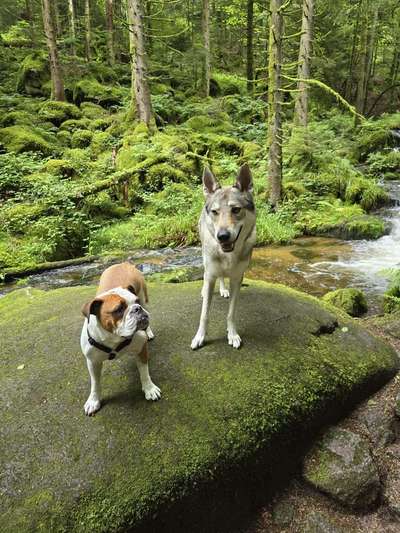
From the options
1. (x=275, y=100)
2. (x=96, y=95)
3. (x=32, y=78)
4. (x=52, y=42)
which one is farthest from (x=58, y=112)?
(x=275, y=100)

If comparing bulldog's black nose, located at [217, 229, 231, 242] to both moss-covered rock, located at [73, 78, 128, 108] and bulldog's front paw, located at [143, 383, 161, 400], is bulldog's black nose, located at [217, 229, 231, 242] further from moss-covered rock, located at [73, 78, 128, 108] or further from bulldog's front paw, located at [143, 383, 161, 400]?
moss-covered rock, located at [73, 78, 128, 108]

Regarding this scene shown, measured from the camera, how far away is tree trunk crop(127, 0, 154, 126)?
15.9 m

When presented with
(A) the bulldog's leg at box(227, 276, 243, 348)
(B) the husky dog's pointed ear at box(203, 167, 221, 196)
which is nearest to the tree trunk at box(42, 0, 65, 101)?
(B) the husky dog's pointed ear at box(203, 167, 221, 196)

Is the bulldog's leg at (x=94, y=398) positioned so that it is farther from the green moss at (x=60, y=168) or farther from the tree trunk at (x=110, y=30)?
the tree trunk at (x=110, y=30)

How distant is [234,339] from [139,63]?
627 inches

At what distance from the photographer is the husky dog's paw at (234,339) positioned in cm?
402

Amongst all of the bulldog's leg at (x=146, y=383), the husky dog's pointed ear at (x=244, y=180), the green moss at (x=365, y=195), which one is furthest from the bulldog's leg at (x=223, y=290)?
the green moss at (x=365, y=195)

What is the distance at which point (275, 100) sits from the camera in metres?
11.3

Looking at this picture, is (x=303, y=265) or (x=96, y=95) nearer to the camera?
(x=303, y=265)

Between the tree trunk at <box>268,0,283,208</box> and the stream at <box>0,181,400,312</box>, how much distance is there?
85.7 inches

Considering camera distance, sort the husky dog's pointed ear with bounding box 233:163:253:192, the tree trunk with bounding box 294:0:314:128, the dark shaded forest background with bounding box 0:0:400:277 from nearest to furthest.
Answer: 1. the husky dog's pointed ear with bounding box 233:163:253:192
2. the dark shaded forest background with bounding box 0:0:400:277
3. the tree trunk with bounding box 294:0:314:128

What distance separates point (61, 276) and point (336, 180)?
11038 mm

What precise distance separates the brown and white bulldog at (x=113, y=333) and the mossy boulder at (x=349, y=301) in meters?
4.27

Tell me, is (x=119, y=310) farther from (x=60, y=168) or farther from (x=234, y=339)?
(x=60, y=168)
